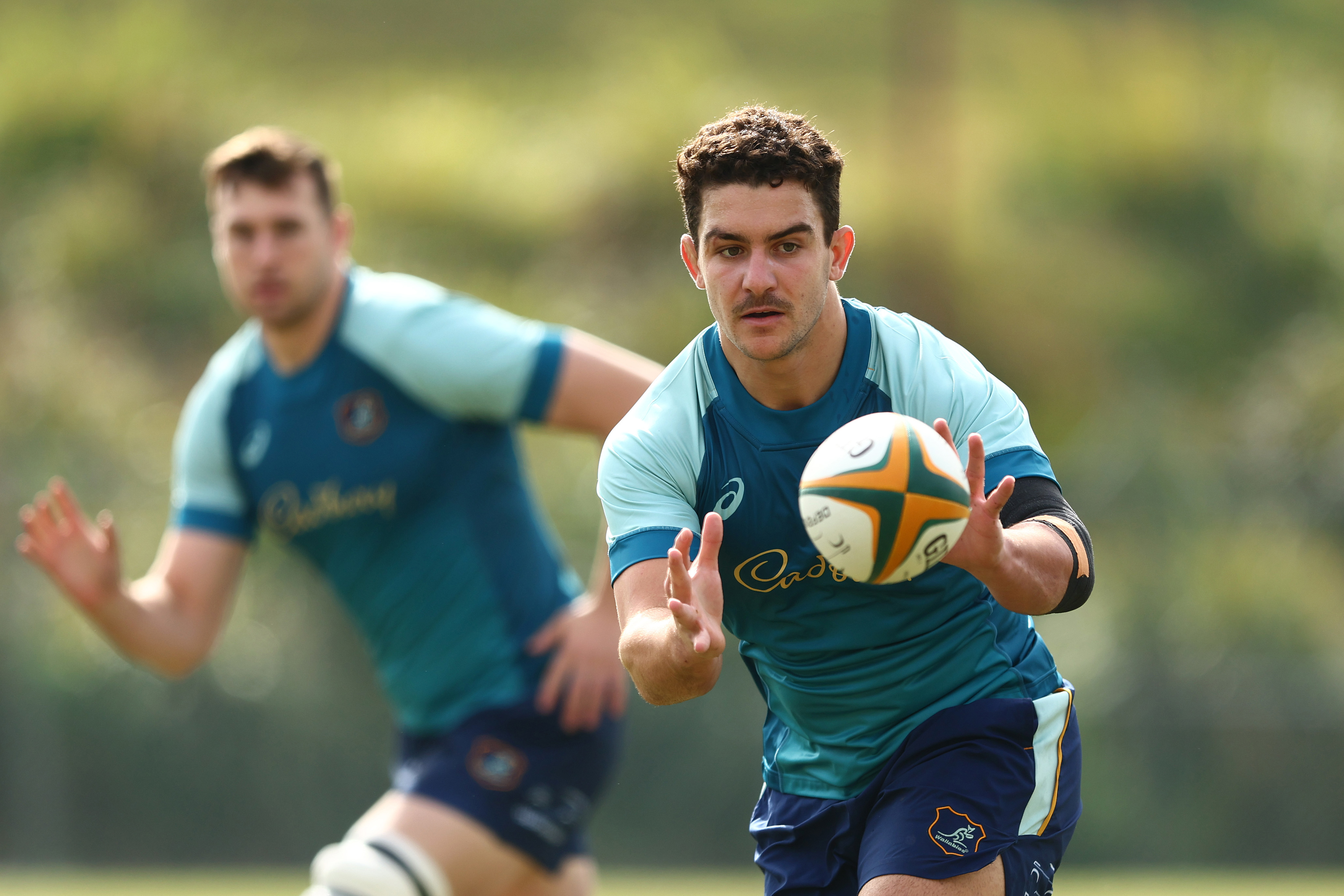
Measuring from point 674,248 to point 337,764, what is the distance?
1258 cm

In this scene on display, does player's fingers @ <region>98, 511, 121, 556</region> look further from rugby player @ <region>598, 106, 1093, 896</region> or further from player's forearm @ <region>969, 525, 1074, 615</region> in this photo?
player's forearm @ <region>969, 525, 1074, 615</region>

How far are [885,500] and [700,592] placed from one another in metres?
0.45

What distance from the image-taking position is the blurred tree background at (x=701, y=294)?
11.1m

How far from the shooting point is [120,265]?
2194 centimetres

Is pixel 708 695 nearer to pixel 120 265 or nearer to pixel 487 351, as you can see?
pixel 487 351

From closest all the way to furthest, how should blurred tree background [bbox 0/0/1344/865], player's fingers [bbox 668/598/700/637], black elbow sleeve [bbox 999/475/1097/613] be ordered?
player's fingers [bbox 668/598/700/637] < black elbow sleeve [bbox 999/475/1097/613] < blurred tree background [bbox 0/0/1344/865]

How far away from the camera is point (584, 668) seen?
576 cm

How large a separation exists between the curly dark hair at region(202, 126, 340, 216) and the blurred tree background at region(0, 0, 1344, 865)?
2306 mm

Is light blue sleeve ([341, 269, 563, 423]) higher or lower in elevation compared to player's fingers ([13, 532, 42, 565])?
higher

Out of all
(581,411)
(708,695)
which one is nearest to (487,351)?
(581,411)

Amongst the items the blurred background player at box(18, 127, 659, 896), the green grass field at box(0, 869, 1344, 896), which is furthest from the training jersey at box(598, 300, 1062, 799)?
the green grass field at box(0, 869, 1344, 896)

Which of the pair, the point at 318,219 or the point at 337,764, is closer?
the point at 318,219

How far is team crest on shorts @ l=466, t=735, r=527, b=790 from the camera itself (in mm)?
5625

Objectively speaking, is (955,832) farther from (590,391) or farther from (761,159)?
(590,391)
